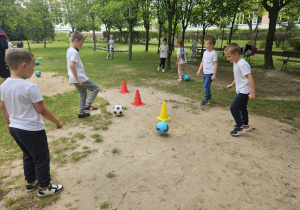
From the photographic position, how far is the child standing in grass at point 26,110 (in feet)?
6.96

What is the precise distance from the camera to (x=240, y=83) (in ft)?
13.6

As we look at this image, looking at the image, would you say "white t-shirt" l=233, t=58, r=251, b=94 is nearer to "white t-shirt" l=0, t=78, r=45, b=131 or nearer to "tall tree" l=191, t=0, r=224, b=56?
"white t-shirt" l=0, t=78, r=45, b=131

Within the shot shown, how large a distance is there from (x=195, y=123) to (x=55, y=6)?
1200 inches

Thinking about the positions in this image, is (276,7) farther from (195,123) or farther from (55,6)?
(55,6)

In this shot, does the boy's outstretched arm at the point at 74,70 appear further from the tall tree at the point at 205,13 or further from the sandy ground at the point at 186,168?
the tall tree at the point at 205,13

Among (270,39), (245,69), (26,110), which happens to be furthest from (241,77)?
(270,39)

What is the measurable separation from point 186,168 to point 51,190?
81.9 inches

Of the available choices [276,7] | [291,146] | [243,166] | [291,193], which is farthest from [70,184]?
[276,7]

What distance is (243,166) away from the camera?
331cm

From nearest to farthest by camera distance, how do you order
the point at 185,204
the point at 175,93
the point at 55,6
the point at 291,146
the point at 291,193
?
the point at 185,204, the point at 291,193, the point at 291,146, the point at 175,93, the point at 55,6

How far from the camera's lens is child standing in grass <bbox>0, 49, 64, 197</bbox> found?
2121 millimetres

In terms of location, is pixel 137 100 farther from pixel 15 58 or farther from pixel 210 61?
pixel 15 58

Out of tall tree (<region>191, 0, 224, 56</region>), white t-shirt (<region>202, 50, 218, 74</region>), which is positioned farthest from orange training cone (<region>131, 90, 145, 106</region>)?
tall tree (<region>191, 0, 224, 56</region>)

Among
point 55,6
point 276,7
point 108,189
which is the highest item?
point 55,6
